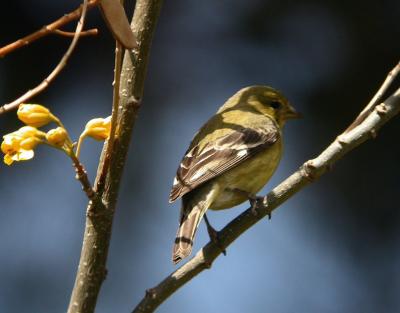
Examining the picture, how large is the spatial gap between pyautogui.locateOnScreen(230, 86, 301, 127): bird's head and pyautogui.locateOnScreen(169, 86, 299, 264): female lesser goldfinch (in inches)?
8.8

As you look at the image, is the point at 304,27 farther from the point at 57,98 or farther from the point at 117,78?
the point at 117,78

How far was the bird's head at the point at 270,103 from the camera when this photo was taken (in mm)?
4727

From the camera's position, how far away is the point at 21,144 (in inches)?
78.0

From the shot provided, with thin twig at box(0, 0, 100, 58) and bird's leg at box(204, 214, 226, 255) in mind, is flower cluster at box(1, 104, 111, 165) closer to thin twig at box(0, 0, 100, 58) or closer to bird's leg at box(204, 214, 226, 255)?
thin twig at box(0, 0, 100, 58)

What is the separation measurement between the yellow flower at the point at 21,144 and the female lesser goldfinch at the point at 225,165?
1235 mm

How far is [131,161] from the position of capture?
6168mm

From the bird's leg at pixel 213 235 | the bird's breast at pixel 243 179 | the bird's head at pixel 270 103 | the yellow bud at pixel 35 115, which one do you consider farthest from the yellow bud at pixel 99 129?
the bird's head at pixel 270 103

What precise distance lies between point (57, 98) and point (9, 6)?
0.78 metres

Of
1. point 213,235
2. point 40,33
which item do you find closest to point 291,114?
point 213,235

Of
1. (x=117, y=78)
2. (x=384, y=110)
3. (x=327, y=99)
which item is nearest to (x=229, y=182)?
(x=384, y=110)

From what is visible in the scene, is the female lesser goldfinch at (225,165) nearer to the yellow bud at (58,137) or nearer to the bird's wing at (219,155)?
the bird's wing at (219,155)

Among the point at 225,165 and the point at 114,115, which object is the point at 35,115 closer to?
the point at 114,115

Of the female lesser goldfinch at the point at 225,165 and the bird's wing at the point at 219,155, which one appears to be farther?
the bird's wing at the point at 219,155

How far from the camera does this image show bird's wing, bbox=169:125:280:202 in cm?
362
